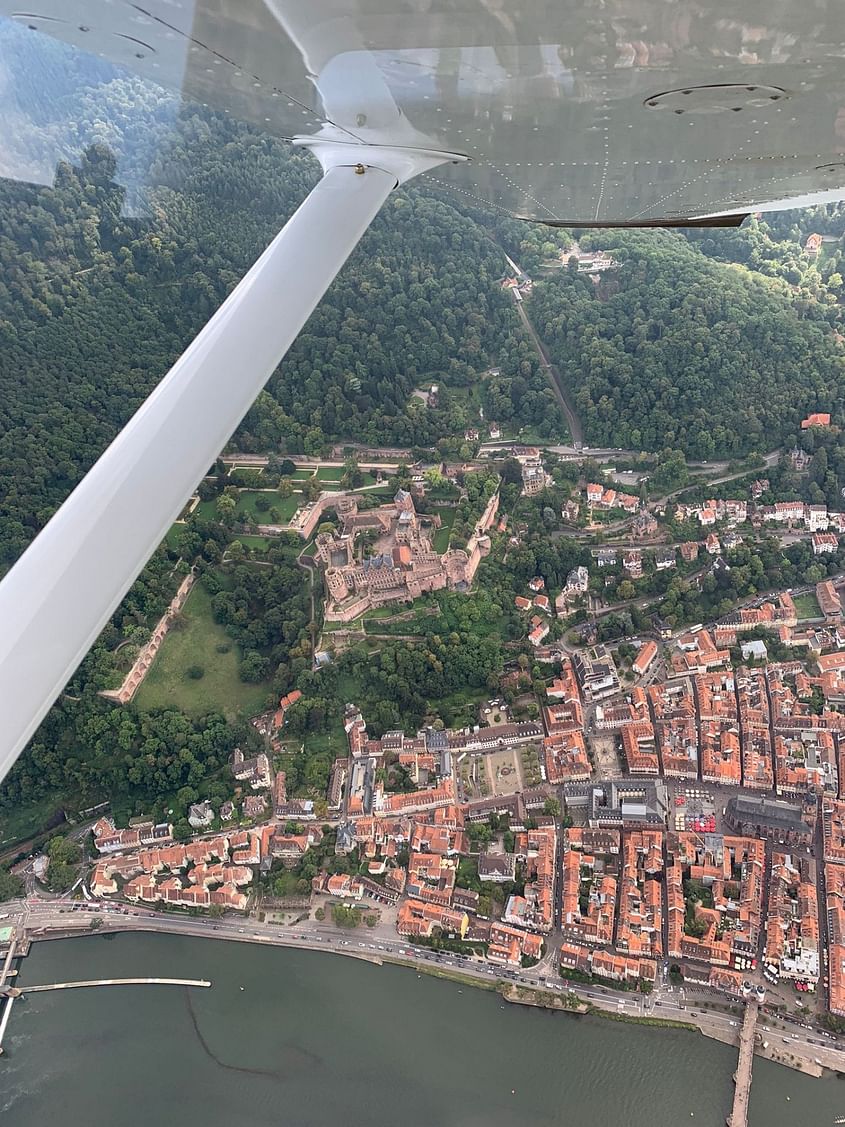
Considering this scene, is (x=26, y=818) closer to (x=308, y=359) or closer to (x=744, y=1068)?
(x=744, y=1068)

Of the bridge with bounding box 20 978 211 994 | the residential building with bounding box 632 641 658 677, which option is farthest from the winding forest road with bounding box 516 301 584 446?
the bridge with bounding box 20 978 211 994

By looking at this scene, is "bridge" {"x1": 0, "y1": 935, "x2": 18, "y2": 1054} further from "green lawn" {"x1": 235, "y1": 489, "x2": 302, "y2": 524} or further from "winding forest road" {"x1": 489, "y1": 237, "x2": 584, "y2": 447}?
"winding forest road" {"x1": 489, "y1": 237, "x2": 584, "y2": 447}

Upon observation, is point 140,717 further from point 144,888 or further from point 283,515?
point 283,515

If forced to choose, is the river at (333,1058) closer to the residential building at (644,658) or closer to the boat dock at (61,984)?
the boat dock at (61,984)

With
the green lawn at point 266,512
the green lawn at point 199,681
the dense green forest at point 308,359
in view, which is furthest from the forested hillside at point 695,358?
the green lawn at point 199,681

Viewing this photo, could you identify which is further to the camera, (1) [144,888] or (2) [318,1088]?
(1) [144,888]

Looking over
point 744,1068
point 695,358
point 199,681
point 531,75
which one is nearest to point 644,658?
point 744,1068

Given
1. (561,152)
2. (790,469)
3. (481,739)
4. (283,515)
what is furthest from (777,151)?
(790,469)
